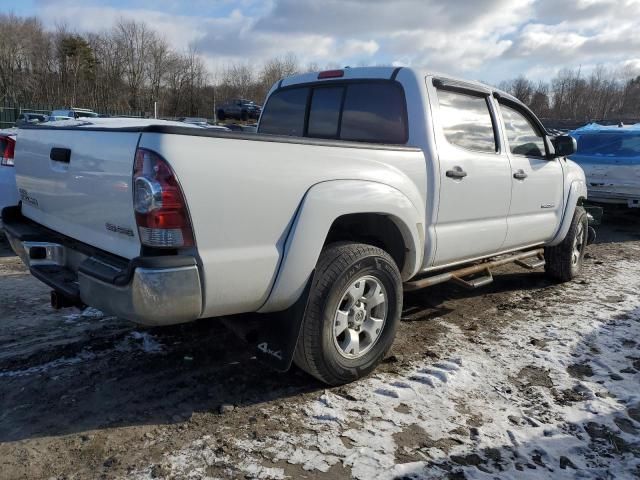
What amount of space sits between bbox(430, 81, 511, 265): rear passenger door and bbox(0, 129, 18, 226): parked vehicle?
13.5 ft

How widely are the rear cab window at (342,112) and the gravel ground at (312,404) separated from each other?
1692 millimetres

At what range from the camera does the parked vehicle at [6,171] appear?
553 centimetres

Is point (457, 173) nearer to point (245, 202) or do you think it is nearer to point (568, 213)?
point (245, 202)

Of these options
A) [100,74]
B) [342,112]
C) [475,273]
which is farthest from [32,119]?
[100,74]

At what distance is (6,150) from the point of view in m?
6.28

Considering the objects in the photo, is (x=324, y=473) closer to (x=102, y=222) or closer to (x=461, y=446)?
(x=461, y=446)

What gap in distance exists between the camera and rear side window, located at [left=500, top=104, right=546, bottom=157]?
4762mm

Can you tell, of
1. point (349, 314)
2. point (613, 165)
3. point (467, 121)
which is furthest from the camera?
point (613, 165)

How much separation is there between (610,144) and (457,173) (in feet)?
26.3

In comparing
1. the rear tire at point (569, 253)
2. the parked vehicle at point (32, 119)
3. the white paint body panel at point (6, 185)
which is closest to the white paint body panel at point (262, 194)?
the parked vehicle at point (32, 119)

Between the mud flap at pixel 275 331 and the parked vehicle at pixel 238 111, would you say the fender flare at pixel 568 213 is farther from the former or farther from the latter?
the parked vehicle at pixel 238 111

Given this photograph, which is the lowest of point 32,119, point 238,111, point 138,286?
point 138,286

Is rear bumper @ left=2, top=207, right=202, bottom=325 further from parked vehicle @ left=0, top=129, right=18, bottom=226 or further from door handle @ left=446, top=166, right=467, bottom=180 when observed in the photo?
parked vehicle @ left=0, top=129, right=18, bottom=226

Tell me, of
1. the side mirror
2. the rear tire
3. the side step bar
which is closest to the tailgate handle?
the side step bar
